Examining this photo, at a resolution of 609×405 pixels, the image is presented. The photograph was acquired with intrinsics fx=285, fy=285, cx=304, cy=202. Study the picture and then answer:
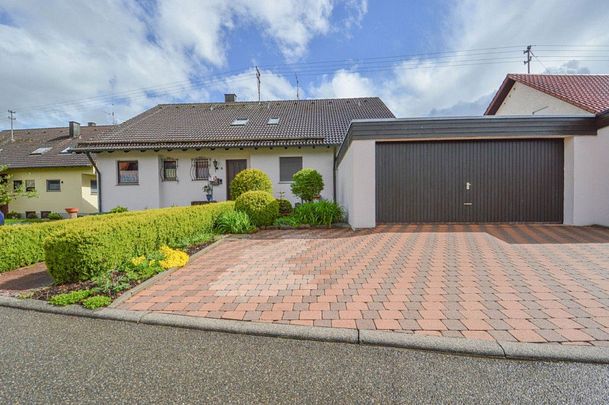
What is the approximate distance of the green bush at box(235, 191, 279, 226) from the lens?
8109 mm

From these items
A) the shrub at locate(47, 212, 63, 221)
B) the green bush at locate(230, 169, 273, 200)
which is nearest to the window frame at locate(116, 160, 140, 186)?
the shrub at locate(47, 212, 63, 221)

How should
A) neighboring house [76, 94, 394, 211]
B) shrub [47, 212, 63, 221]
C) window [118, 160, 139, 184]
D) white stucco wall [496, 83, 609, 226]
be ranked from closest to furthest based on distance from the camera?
1. white stucco wall [496, 83, 609, 226]
2. neighboring house [76, 94, 394, 211]
3. window [118, 160, 139, 184]
4. shrub [47, 212, 63, 221]

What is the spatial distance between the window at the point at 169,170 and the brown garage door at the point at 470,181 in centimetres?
926

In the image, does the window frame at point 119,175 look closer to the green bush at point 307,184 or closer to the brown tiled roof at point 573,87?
the green bush at point 307,184

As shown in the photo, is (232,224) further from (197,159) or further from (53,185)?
(53,185)

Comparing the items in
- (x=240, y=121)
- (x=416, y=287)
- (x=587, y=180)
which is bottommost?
(x=416, y=287)

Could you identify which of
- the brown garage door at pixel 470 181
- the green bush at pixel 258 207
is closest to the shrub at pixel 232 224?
the green bush at pixel 258 207

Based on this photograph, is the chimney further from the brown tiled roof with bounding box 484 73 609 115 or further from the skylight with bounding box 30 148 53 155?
the brown tiled roof with bounding box 484 73 609 115

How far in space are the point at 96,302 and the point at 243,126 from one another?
12.0 meters

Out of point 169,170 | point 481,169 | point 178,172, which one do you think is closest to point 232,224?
point 178,172

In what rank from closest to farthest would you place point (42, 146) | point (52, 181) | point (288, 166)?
point (288, 166)
point (52, 181)
point (42, 146)

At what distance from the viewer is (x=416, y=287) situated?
345 centimetres

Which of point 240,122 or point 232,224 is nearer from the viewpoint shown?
point 232,224

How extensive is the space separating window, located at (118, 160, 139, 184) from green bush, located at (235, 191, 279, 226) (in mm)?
7171
